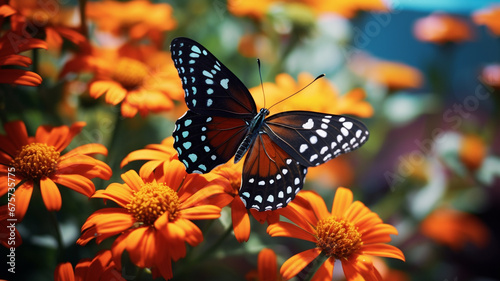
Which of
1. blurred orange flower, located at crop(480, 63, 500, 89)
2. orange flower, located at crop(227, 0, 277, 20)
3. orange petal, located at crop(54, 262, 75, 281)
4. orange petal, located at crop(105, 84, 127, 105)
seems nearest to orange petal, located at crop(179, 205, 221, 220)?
orange petal, located at crop(54, 262, 75, 281)

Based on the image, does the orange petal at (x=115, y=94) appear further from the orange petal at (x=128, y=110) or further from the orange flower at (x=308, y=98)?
the orange flower at (x=308, y=98)

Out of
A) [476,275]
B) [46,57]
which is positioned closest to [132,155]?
[46,57]

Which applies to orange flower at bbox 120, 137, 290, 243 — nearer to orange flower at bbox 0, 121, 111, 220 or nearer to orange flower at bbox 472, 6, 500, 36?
orange flower at bbox 0, 121, 111, 220

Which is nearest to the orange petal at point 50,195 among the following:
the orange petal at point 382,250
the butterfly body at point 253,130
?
the butterfly body at point 253,130

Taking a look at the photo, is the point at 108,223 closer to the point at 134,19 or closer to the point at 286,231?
the point at 286,231

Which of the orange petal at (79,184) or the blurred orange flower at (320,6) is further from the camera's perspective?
the blurred orange flower at (320,6)

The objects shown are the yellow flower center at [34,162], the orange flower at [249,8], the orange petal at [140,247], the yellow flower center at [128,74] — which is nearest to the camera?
the orange petal at [140,247]

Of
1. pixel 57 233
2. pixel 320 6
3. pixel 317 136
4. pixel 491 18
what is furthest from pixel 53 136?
pixel 491 18
